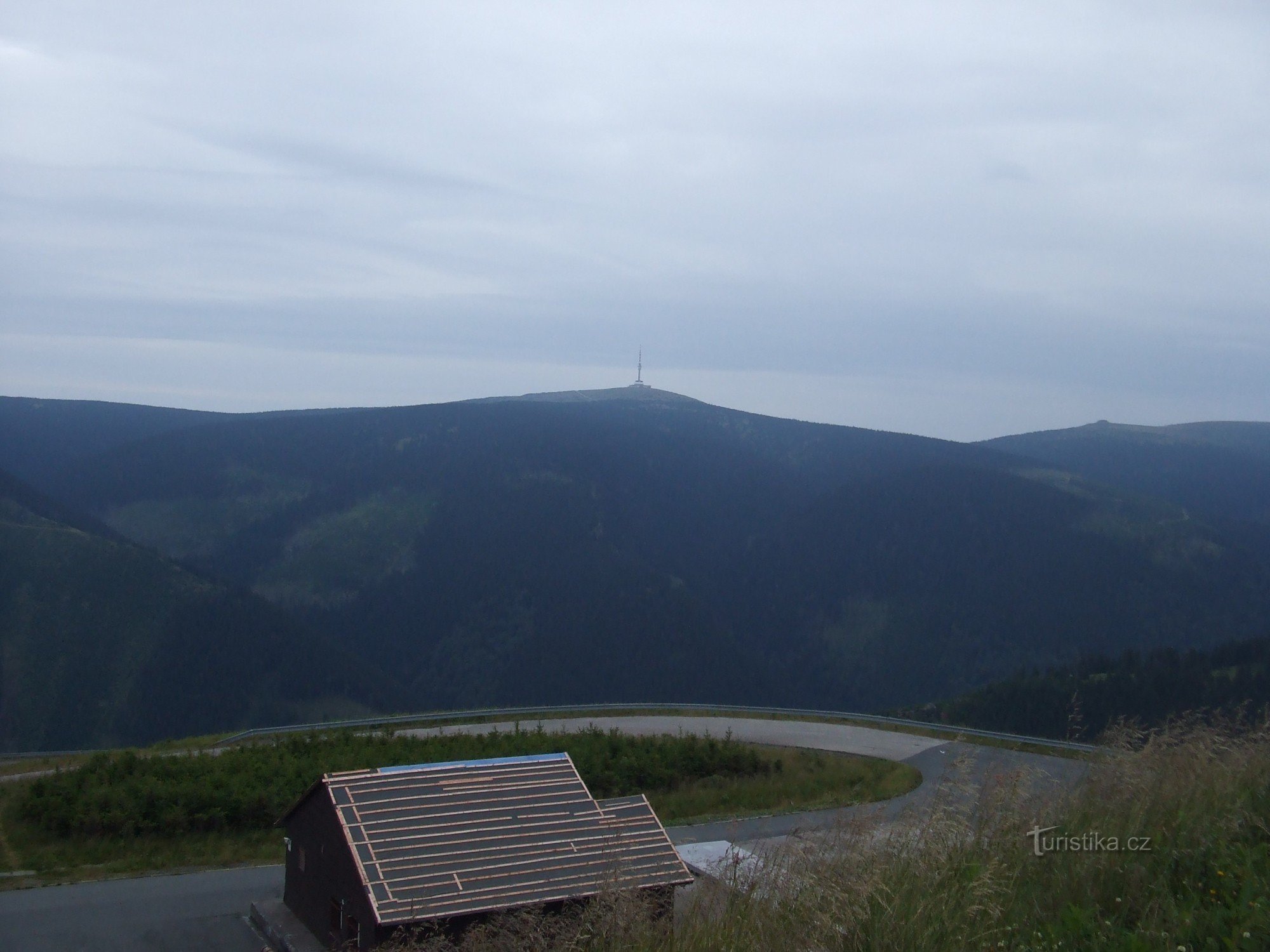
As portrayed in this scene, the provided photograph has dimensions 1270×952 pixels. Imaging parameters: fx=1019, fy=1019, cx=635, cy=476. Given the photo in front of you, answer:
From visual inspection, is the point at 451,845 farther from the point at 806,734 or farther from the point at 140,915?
the point at 806,734

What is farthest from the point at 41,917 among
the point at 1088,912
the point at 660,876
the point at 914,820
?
the point at 1088,912

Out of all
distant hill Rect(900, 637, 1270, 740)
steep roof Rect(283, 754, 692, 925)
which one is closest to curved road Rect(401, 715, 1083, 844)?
steep roof Rect(283, 754, 692, 925)

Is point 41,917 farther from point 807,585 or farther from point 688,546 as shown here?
point 688,546

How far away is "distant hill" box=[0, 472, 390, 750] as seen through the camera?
244 feet

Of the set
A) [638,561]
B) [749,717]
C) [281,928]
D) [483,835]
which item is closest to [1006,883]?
[483,835]

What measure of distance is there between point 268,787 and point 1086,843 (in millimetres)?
16738

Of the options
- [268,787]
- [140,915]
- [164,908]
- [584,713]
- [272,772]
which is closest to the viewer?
[140,915]

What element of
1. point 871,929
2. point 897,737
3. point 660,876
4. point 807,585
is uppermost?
point 871,929

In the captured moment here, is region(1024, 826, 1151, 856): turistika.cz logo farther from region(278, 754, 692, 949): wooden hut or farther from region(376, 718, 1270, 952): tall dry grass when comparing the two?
region(278, 754, 692, 949): wooden hut

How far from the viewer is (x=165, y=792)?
18.0 metres

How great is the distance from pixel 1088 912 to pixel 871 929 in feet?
3.50

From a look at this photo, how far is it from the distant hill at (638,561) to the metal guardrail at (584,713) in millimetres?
63281

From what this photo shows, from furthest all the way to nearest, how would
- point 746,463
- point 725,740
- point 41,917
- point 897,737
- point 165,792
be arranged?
point 746,463
point 897,737
point 725,740
point 165,792
point 41,917

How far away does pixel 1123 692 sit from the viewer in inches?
2267
